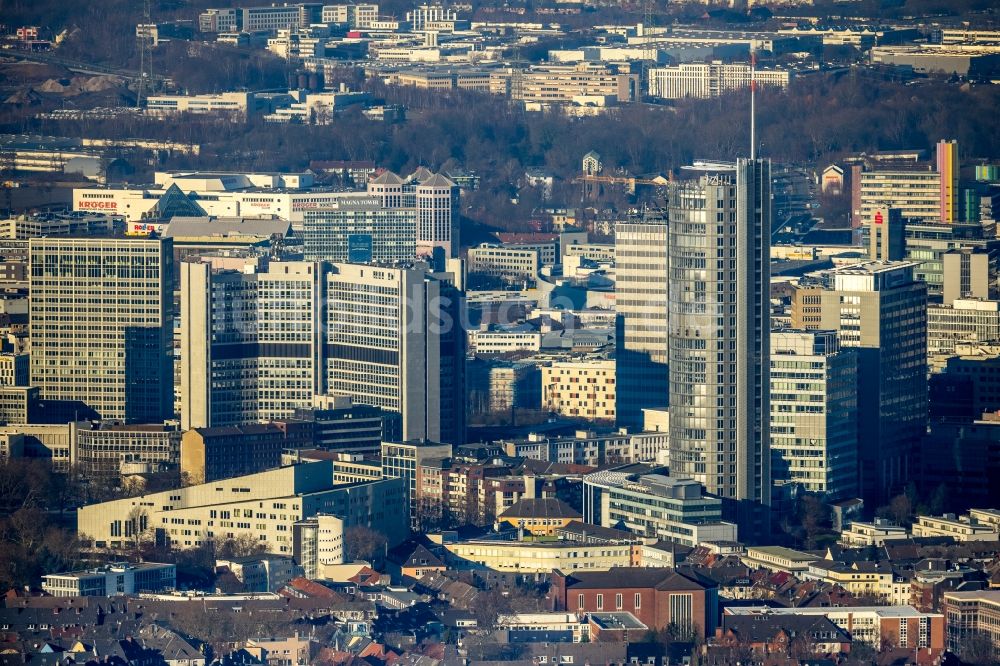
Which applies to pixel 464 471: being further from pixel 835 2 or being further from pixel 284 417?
pixel 835 2

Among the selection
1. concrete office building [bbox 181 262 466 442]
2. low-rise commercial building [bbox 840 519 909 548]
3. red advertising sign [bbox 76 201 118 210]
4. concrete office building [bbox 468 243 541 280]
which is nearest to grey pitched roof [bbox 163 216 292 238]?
concrete office building [bbox 468 243 541 280]

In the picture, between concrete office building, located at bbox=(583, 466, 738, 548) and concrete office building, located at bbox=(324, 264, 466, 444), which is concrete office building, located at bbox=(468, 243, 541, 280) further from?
concrete office building, located at bbox=(583, 466, 738, 548)

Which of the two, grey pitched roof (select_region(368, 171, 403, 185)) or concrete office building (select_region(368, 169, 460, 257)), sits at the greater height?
grey pitched roof (select_region(368, 171, 403, 185))

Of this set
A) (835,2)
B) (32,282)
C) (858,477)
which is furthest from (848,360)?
(835,2)

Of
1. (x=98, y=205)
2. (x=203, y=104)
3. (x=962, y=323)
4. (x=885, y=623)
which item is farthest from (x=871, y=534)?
(x=203, y=104)

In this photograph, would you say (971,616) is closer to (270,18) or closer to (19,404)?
(19,404)

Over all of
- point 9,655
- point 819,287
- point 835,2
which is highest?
point 835,2

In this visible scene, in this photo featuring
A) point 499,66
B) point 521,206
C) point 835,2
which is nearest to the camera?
point 521,206
